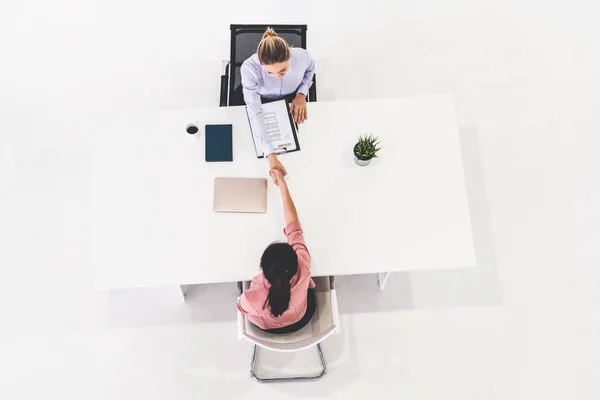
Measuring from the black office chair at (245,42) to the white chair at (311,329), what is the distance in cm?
104

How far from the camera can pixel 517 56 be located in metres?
3.44

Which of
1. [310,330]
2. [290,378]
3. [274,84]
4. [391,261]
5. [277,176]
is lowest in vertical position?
[290,378]

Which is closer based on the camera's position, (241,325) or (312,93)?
(241,325)

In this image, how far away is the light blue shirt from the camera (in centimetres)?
230

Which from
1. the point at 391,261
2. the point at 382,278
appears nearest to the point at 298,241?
the point at 391,261

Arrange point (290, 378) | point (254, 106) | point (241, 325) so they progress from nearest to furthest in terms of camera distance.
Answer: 1. point (241, 325)
2. point (254, 106)
3. point (290, 378)

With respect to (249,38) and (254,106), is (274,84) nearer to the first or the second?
(254,106)

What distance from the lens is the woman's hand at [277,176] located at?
220cm

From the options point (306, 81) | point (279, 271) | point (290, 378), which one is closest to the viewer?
point (279, 271)

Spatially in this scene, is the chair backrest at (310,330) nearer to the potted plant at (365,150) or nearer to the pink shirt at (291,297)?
the pink shirt at (291,297)

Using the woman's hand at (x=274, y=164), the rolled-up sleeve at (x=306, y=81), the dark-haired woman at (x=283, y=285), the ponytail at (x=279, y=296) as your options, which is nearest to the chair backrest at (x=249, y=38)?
the rolled-up sleeve at (x=306, y=81)

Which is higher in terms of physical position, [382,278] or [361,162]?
[361,162]

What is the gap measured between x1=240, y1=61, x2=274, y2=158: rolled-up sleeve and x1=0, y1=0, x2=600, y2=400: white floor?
99cm

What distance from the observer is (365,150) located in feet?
7.30
